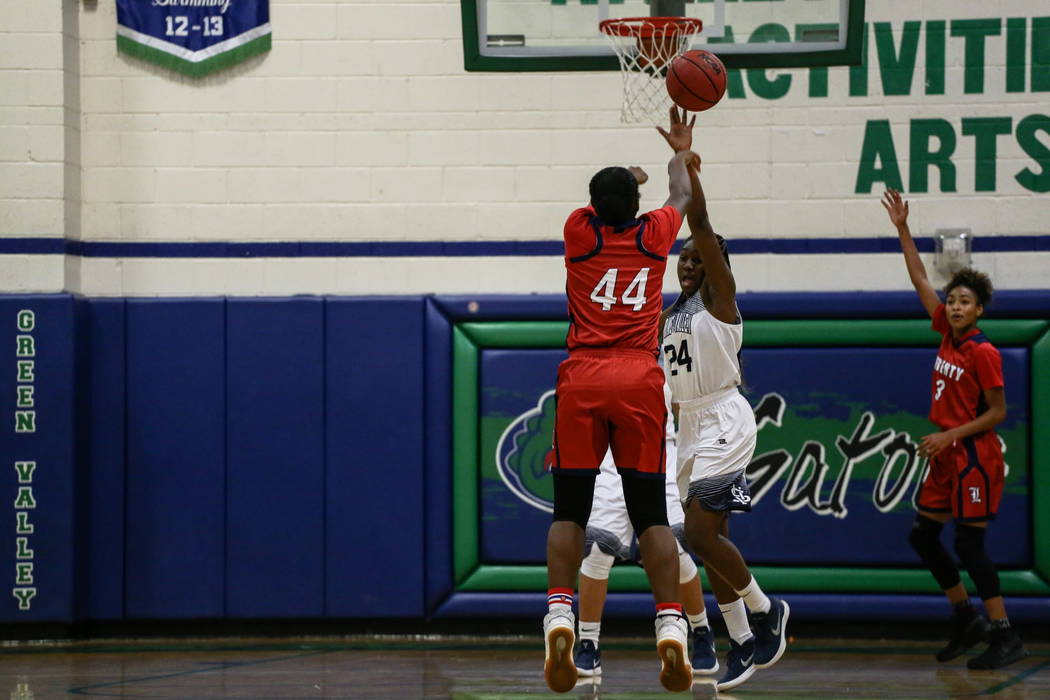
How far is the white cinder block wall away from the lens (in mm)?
7801

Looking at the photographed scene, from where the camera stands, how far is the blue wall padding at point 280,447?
26.0 feet

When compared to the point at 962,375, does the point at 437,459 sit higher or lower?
lower

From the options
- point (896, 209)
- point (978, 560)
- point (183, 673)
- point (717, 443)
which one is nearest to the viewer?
point (717, 443)

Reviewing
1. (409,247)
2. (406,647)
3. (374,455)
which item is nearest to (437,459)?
(374,455)

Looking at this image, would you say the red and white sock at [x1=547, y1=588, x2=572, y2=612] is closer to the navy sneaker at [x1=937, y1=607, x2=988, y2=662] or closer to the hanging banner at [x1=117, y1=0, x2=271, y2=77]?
the navy sneaker at [x1=937, y1=607, x2=988, y2=662]

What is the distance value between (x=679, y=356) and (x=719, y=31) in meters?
2.21

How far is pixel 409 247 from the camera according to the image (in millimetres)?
8047

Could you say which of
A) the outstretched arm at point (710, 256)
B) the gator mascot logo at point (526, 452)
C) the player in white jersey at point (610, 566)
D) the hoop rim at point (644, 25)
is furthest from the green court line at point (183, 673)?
the hoop rim at point (644, 25)

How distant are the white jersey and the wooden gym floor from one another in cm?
126

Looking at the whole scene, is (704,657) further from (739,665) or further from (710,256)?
(710,256)

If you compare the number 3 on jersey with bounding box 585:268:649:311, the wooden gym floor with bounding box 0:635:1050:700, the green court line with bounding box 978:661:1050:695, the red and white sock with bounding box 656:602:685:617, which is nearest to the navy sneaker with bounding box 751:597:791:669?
the wooden gym floor with bounding box 0:635:1050:700

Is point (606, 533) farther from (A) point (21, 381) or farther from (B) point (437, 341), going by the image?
(A) point (21, 381)

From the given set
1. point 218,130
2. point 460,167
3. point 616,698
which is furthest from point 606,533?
point 218,130

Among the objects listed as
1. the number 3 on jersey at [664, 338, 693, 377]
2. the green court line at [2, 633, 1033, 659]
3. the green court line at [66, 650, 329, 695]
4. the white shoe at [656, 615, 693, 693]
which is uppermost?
the number 3 on jersey at [664, 338, 693, 377]
